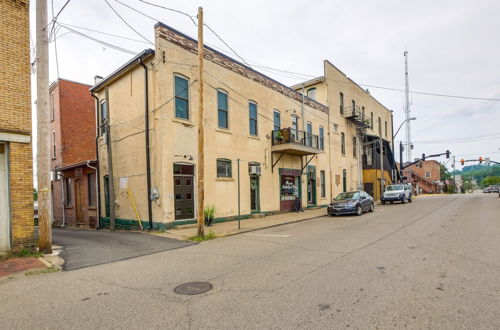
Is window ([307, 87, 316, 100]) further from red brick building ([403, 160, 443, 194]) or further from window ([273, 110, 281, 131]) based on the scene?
red brick building ([403, 160, 443, 194])

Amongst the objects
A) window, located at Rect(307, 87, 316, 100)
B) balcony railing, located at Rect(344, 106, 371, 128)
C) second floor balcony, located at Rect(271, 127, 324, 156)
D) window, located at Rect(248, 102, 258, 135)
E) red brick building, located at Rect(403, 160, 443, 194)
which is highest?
window, located at Rect(307, 87, 316, 100)

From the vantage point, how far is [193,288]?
5004 millimetres

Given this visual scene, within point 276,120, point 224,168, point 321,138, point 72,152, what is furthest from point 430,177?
point 72,152

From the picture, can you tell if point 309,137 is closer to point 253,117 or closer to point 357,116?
point 253,117

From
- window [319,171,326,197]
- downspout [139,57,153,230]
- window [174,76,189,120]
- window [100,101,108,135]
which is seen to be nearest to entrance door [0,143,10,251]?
downspout [139,57,153,230]

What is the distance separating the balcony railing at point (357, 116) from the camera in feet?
94.2

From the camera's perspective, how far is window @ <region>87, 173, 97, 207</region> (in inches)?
660

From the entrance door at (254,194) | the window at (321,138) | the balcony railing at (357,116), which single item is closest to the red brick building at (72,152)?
the entrance door at (254,194)

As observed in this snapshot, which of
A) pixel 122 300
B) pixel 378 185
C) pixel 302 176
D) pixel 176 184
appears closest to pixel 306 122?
pixel 302 176

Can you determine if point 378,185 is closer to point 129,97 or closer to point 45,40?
point 129,97

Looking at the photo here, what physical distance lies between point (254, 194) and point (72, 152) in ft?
45.3

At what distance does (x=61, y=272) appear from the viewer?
6.43 m

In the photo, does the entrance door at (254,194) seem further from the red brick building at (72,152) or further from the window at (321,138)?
the window at (321,138)

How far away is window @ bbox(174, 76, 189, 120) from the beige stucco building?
0.04m
